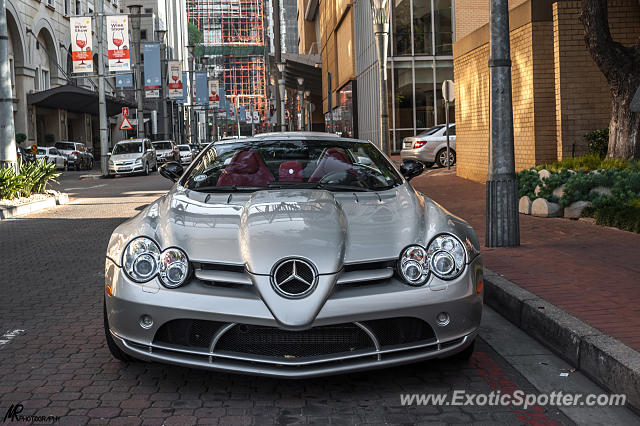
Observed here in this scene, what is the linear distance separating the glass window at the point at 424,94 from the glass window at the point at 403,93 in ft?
1.10

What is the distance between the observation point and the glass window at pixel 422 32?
3578cm

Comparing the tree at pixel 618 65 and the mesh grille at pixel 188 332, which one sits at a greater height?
the tree at pixel 618 65

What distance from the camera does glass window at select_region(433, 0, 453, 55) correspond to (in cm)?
3550

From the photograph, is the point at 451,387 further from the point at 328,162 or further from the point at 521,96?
the point at 521,96

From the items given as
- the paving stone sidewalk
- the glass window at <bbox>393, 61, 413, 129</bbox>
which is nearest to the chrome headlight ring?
the paving stone sidewalk

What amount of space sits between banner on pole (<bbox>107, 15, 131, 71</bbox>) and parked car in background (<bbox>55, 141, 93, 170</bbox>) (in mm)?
10462

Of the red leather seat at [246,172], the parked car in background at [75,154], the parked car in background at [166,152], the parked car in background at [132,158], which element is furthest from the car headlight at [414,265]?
the parked car in background at [75,154]

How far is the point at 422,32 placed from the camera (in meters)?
35.9

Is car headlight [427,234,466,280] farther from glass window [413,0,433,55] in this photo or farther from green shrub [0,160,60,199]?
glass window [413,0,433,55]

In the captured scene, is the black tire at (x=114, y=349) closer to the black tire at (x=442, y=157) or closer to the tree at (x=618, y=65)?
the tree at (x=618, y=65)

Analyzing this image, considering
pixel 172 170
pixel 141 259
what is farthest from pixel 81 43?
pixel 141 259

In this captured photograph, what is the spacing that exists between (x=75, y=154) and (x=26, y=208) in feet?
94.0

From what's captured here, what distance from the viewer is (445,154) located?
26578mm

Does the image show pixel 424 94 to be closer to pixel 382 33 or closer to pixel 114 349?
pixel 382 33
